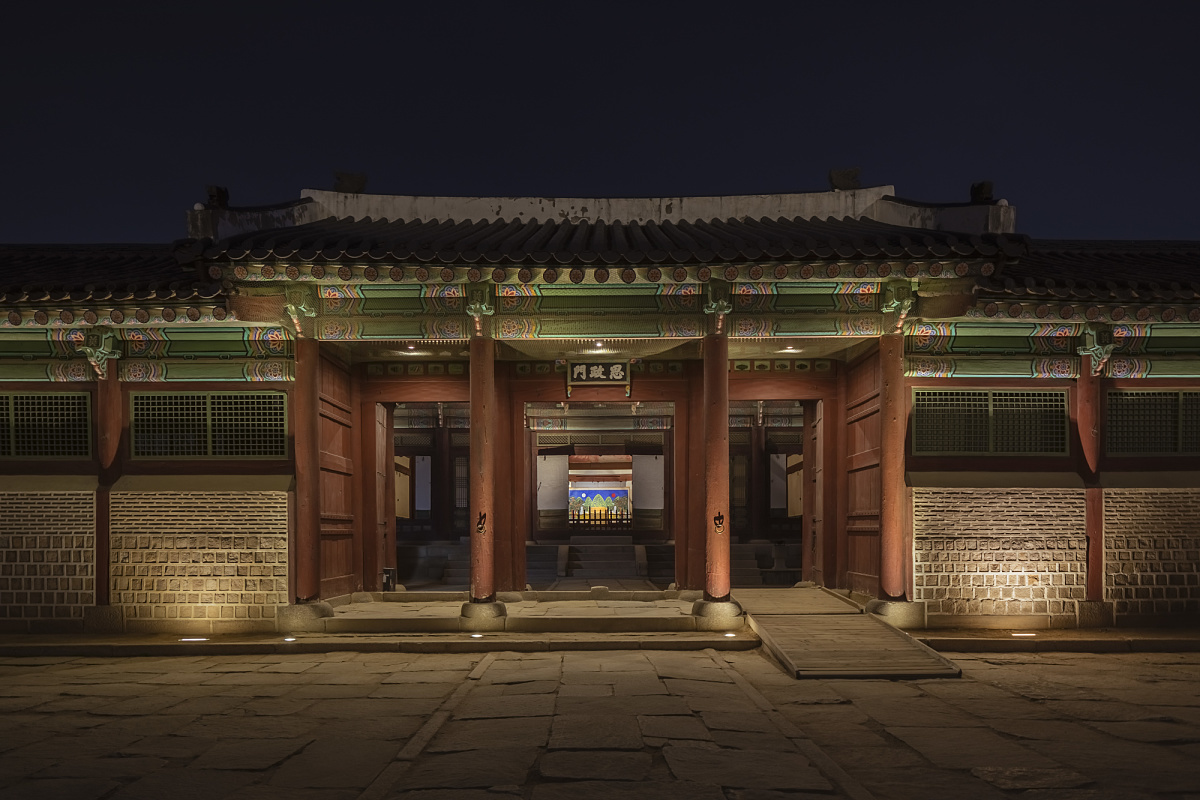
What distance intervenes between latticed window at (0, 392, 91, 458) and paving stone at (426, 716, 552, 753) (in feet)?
25.5

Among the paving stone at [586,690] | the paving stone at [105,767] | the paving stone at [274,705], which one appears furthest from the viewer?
the paving stone at [586,690]

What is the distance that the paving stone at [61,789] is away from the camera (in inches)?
216

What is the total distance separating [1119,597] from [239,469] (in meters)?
11.6

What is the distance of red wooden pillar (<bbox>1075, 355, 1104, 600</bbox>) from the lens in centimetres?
1197

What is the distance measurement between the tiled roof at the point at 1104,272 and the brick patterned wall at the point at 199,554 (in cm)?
946

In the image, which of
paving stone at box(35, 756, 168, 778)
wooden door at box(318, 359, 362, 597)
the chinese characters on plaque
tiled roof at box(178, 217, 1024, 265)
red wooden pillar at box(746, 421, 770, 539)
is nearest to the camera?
paving stone at box(35, 756, 168, 778)

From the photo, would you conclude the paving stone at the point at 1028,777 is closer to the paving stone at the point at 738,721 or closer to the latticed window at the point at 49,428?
the paving stone at the point at 738,721

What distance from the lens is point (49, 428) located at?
12234mm

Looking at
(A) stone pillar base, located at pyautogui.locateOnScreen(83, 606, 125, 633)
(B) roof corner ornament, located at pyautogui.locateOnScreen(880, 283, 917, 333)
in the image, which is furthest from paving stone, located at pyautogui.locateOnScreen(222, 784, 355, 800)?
(B) roof corner ornament, located at pyautogui.locateOnScreen(880, 283, 917, 333)

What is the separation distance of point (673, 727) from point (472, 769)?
5.85 feet

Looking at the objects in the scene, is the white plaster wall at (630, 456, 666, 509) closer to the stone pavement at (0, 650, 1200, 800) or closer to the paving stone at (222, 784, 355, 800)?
the stone pavement at (0, 650, 1200, 800)

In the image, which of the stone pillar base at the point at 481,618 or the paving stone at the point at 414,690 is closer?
the paving stone at the point at 414,690

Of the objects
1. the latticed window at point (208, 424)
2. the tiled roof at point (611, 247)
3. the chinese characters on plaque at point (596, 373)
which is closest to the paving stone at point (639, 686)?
the tiled roof at point (611, 247)

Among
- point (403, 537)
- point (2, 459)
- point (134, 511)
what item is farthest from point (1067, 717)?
point (403, 537)
